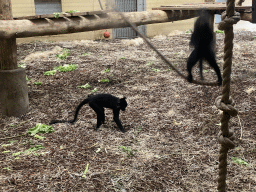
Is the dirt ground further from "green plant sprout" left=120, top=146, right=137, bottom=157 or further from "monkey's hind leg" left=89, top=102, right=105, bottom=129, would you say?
"monkey's hind leg" left=89, top=102, right=105, bottom=129

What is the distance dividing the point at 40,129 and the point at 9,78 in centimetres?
111

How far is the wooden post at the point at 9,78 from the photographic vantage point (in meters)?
Result: 4.76

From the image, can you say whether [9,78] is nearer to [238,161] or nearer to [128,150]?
[128,150]

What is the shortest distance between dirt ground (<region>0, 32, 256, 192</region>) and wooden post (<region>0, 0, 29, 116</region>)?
23 cm

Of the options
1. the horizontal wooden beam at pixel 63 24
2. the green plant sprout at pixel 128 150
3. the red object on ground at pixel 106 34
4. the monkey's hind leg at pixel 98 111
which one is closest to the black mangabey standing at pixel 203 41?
the horizontal wooden beam at pixel 63 24

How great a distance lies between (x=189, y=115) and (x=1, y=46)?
3474 mm

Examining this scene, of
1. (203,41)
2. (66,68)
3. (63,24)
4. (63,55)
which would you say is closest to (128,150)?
(63,24)

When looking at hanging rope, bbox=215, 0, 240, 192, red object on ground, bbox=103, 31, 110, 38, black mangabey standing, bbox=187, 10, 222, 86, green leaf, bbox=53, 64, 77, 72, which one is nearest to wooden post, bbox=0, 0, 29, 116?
green leaf, bbox=53, 64, 77, 72

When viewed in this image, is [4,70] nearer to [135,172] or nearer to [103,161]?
[103,161]

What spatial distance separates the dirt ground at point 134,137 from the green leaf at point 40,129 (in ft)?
0.29

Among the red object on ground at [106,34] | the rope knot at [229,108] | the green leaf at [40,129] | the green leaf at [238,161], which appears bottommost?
the green leaf at [238,161]

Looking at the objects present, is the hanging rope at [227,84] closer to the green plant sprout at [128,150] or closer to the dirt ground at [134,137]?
the dirt ground at [134,137]

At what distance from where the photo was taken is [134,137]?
432 cm

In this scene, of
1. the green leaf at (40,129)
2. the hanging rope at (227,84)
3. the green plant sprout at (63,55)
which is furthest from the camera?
the green plant sprout at (63,55)
